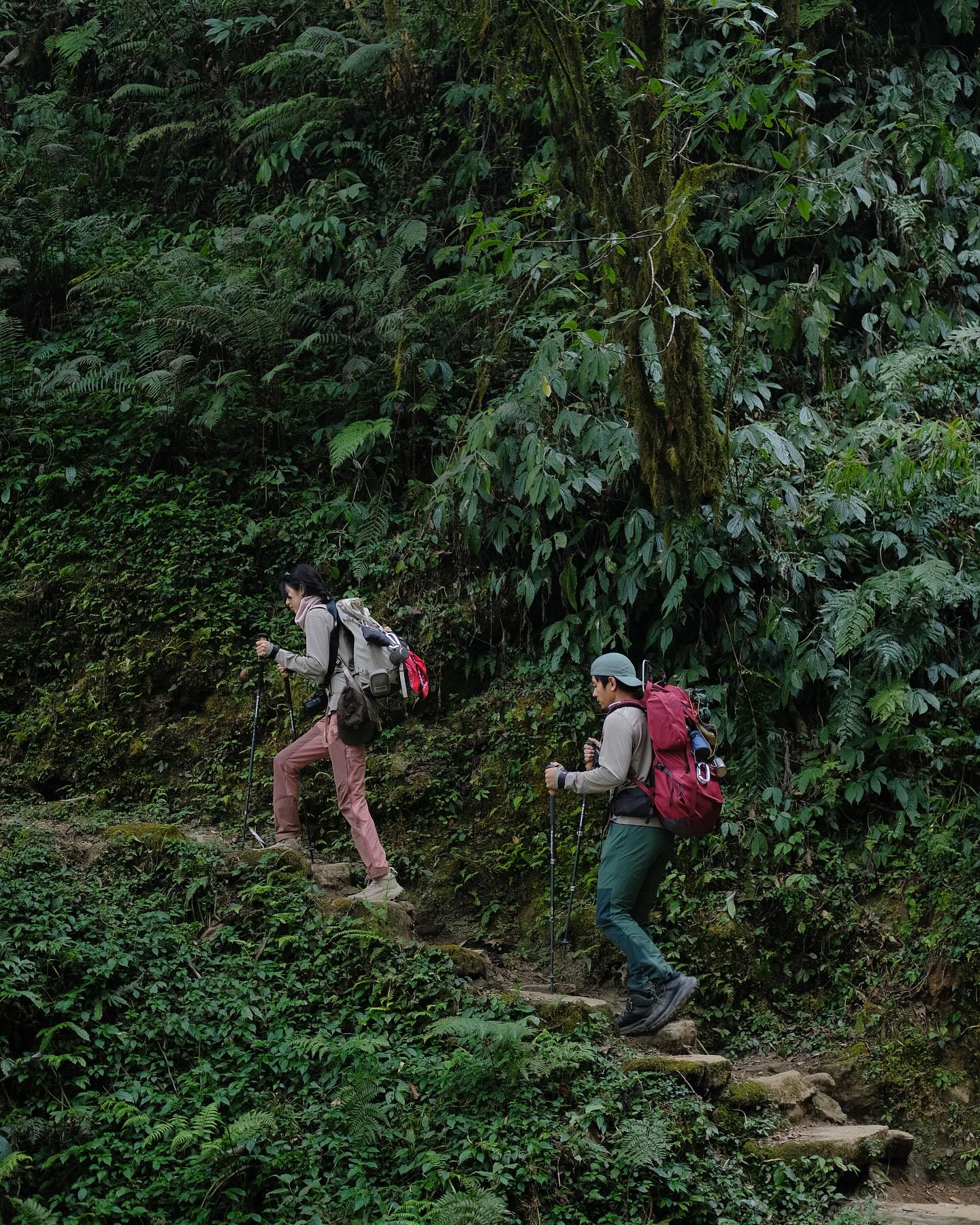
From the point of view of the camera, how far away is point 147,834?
7207 millimetres

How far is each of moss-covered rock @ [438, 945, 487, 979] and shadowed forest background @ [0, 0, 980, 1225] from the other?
184mm

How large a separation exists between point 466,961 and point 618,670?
2075 millimetres

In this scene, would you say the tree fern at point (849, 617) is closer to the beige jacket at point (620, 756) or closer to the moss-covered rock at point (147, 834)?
the beige jacket at point (620, 756)

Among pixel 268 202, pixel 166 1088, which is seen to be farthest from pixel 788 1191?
pixel 268 202

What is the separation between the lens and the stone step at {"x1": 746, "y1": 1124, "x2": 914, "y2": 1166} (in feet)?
18.9

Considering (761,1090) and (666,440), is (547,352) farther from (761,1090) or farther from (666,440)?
(761,1090)

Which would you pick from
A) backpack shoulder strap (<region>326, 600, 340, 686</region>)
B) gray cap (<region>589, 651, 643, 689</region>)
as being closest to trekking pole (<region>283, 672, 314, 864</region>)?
backpack shoulder strap (<region>326, 600, 340, 686</region>)

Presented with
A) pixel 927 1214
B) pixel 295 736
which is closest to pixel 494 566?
pixel 295 736

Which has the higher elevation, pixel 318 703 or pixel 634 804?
pixel 318 703

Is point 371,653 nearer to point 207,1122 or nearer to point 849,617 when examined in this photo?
point 207,1122

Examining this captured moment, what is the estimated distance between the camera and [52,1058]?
516 cm

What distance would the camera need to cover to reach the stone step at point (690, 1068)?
5887 mm

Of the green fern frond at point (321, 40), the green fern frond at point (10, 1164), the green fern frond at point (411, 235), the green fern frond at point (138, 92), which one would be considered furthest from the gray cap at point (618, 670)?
the green fern frond at point (138, 92)

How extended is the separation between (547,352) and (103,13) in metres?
11.5
